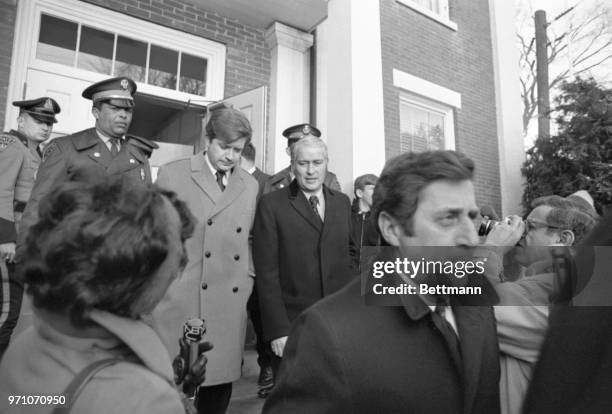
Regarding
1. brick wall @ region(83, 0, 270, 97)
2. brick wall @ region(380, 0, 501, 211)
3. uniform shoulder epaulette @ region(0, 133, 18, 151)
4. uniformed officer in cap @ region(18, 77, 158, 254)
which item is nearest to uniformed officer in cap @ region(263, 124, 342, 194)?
uniformed officer in cap @ region(18, 77, 158, 254)

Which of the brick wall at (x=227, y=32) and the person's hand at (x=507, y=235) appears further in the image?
the brick wall at (x=227, y=32)

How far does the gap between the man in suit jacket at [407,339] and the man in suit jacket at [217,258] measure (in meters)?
1.23

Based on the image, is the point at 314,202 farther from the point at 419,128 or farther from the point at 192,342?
the point at 419,128

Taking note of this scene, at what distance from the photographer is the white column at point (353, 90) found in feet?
18.8

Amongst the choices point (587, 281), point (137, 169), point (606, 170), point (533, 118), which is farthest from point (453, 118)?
point (533, 118)

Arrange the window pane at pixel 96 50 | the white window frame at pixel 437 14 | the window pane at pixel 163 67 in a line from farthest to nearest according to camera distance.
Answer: the white window frame at pixel 437 14 < the window pane at pixel 163 67 < the window pane at pixel 96 50

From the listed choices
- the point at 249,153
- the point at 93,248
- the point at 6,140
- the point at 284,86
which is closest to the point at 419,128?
the point at 284,86

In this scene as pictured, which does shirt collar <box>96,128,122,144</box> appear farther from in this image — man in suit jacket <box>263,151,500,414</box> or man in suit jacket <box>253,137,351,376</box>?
man in suit jacket <box>263,151,500,414</box>

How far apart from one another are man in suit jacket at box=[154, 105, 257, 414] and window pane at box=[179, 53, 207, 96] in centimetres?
330

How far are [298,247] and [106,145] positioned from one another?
5.48ft

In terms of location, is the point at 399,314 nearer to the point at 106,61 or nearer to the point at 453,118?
the point at 106,61

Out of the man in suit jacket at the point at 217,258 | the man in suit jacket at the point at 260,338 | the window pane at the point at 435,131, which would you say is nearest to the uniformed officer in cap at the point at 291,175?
the man in suit jacket at the point at 260,338

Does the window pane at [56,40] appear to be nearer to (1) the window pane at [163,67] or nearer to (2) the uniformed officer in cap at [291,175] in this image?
(1) the window pane at [163,67]

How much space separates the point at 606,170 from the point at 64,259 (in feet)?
27.5
